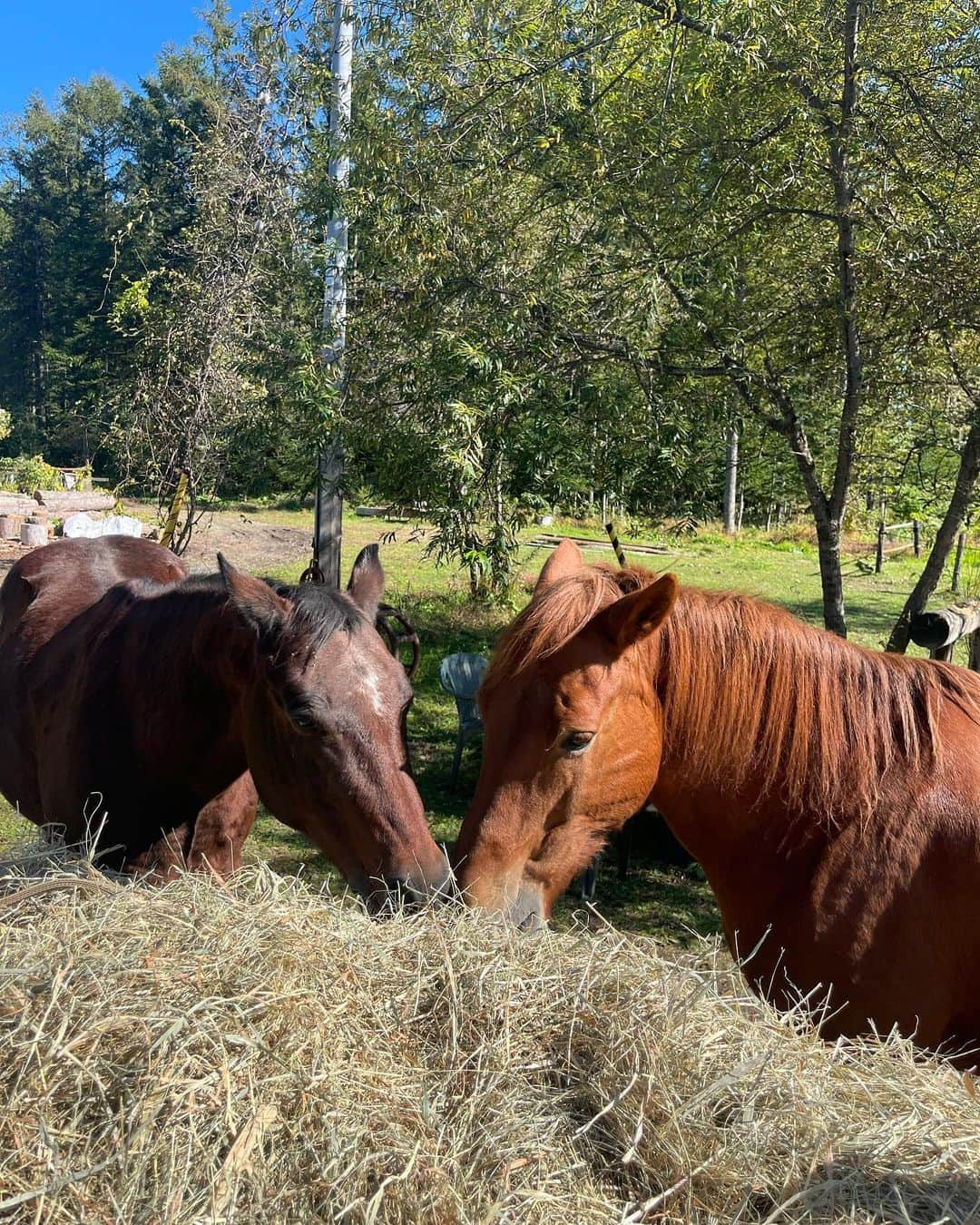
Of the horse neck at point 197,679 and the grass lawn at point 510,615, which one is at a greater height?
the horse neck at point 197,679

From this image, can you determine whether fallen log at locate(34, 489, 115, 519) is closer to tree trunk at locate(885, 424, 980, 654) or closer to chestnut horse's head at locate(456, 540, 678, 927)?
tree trunk at locate(885, 424, 980, 654)

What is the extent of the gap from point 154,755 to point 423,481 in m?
3.16

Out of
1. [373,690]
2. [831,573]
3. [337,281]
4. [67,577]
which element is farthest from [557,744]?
[337,281]

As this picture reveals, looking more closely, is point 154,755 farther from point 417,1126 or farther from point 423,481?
point 423,481

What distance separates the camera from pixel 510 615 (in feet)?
35.1

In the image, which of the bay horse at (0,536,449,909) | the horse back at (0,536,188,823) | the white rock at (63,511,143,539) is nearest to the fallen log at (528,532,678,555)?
the white rock at (63,511,143,539)

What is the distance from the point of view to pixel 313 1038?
132cm

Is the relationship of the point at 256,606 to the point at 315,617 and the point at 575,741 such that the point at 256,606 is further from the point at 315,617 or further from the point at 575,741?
the point at 575,741

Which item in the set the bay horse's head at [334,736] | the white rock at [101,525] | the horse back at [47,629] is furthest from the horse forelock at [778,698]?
the white rock at [101,525]

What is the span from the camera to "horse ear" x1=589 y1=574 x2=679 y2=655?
2.16 meters

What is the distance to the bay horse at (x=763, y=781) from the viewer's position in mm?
2156

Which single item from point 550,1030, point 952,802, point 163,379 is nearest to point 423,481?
point 952,802

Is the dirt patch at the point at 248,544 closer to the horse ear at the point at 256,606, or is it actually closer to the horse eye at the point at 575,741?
the horse ear at the point at 256,606

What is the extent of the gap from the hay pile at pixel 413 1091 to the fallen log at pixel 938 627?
250cm
